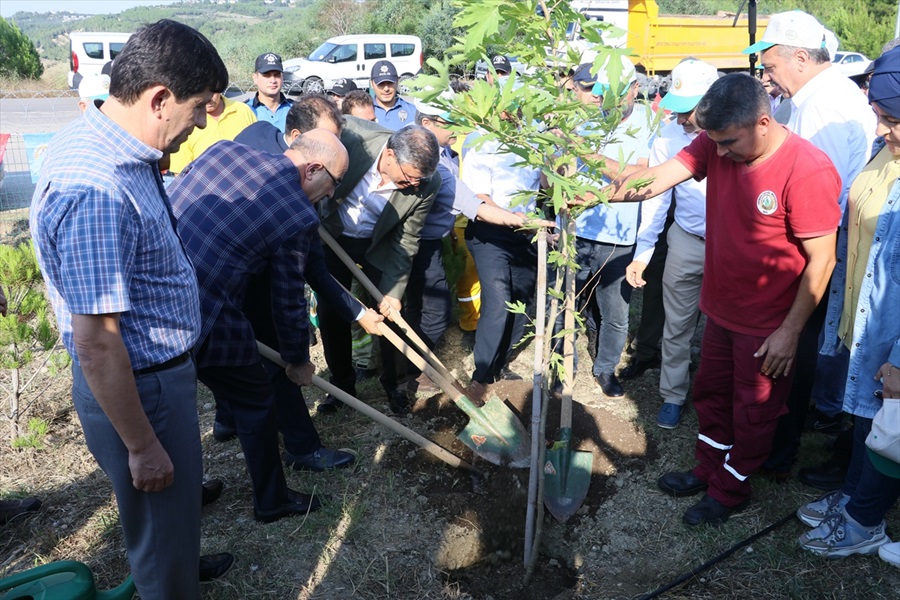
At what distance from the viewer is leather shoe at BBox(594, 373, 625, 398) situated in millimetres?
4152

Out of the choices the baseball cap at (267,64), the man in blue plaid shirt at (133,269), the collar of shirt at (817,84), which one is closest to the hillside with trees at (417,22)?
the baseball cap at (267,64)

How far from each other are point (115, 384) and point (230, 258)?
39.4 inches

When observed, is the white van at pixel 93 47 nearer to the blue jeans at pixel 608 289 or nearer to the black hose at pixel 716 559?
the blue jeans at pixel 608 289

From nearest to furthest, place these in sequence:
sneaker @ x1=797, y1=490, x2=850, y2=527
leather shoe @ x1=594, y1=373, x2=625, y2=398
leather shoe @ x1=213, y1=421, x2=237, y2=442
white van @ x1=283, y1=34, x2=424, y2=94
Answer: sneaker @ x1=797, y1=490, x2=850, y2=527 < leather shoe @ x1=213, y1=421, x2=237, y2=442 < leather shoe @ x1=594, y1=373, x2=625, y2=398 < white van @ x1=283, y1=34, x2=424, y2=94

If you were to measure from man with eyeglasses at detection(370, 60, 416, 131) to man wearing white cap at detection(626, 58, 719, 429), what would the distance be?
12.0 feet

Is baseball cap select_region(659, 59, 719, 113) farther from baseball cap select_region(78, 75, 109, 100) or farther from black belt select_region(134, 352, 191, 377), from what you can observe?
baseball cap select_region(78, 75, 109, 100)

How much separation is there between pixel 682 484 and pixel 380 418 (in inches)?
58.9

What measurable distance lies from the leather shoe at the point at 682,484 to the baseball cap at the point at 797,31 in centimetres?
227

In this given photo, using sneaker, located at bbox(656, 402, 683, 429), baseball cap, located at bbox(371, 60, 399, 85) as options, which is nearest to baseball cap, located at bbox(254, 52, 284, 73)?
baseball cap, located at bbox(371, 60, 399, 85)

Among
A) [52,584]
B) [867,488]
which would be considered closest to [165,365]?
[52,584]

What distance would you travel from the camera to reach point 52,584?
1.97 m

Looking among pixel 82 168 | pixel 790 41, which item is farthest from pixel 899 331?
pixel 82 168

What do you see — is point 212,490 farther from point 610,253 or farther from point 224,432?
point 610,253

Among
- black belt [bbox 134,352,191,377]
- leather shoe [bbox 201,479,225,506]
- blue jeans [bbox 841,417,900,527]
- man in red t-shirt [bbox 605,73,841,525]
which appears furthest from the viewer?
leather shoe [bbox 201,479,225,506]
